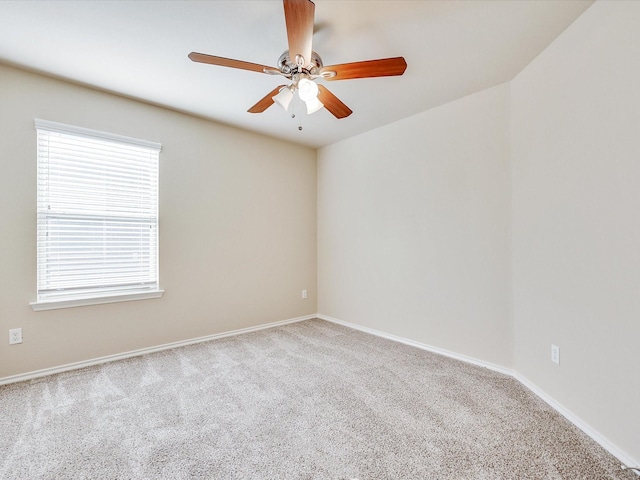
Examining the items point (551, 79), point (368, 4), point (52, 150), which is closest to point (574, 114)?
point (551, 79)

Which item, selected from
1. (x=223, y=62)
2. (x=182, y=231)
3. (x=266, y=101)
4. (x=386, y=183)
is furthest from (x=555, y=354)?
(x=182, y=231)

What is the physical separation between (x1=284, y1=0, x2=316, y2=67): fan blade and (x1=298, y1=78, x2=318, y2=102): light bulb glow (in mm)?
125

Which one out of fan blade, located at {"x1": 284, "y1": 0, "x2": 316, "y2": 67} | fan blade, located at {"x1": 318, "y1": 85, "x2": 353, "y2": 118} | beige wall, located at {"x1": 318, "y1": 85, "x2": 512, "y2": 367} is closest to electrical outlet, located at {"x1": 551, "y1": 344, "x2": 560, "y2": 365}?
beige wall, located at {"x1": 318, "y1": 85, "x2": 512, "y2": 367}

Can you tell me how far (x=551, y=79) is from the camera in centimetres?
203

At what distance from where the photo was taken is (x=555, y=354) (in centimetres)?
201

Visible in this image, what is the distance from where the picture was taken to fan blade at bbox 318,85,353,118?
207 cm

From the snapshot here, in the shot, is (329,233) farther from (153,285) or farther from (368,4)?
(368,4)

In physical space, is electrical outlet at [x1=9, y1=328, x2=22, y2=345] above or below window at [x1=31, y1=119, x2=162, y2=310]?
below

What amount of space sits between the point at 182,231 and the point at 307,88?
2.13 meters

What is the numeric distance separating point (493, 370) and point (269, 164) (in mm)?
3310

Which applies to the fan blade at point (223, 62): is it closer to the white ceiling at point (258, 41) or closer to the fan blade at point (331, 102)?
the white ceiling at point (258, 41)

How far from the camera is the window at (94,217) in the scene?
2.52 meters

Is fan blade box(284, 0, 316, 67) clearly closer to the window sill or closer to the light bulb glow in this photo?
the light bulb glow

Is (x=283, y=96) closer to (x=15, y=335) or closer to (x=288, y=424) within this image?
(x=288, y=424)
